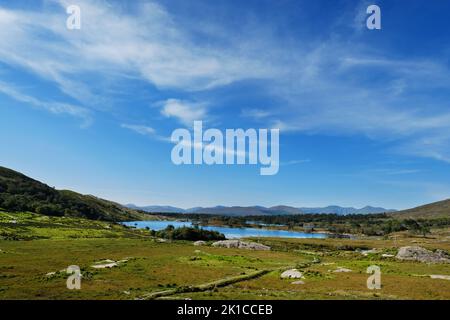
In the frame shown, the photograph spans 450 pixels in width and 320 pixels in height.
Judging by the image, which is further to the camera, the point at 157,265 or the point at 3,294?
the point at 157,265

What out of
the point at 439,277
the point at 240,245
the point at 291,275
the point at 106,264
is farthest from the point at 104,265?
the point at 240,245

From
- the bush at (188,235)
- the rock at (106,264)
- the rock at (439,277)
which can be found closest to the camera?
the rock at (439,277)

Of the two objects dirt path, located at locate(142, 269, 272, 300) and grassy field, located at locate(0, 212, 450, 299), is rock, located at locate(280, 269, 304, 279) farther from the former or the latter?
dirt path, located at locate(142, 269, 272, 300)

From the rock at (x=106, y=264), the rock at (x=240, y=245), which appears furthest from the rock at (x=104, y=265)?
the rock at (x=240, y=245)

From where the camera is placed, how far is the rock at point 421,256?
103938 mm

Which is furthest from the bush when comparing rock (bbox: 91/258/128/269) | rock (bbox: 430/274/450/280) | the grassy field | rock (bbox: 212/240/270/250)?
rock (bbox: 430/274/450/280)

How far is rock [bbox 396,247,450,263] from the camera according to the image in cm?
10394

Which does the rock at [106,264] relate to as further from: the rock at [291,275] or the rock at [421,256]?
the rock at [421,256]
